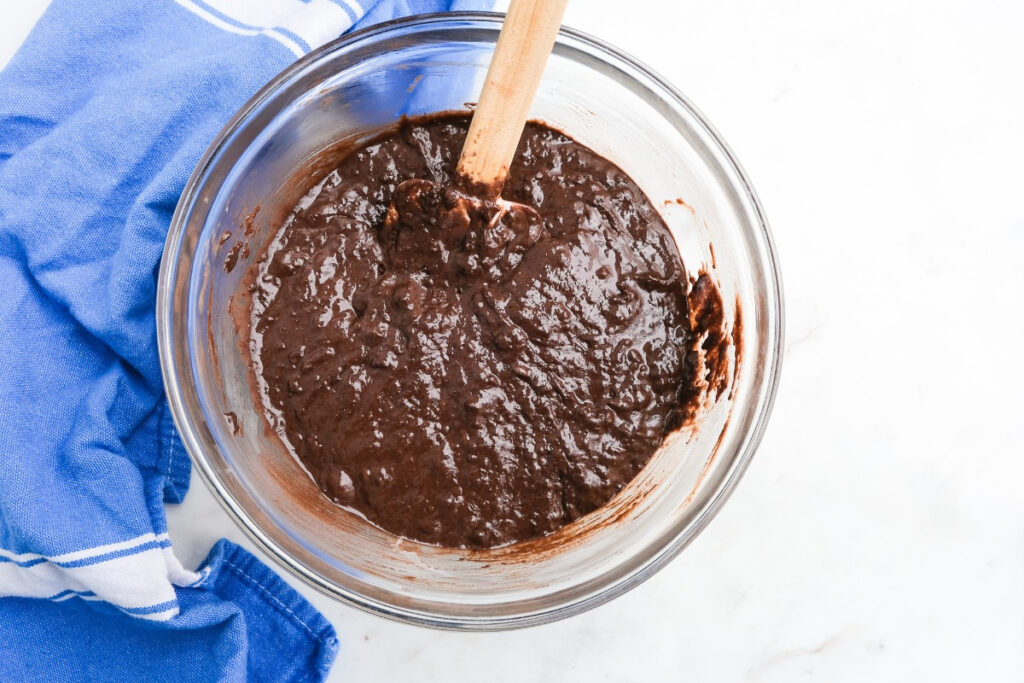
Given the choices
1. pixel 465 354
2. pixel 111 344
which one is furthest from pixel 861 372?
pixel 111 344

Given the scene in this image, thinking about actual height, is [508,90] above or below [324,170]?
above

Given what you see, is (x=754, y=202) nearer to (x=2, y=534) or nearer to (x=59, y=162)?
(x=59, y=162)

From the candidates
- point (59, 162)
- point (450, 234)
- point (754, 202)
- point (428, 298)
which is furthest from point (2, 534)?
point (754, 202)

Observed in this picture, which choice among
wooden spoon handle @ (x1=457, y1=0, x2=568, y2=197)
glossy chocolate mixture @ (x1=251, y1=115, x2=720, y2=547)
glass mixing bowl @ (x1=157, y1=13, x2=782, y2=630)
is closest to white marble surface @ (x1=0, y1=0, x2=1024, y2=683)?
glass mixing bowl @ (x1=157, y1=13, x2=782, y2=630)

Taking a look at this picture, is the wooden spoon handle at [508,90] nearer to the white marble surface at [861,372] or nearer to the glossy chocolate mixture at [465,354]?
the glossy chocolate mixture at [465,354]

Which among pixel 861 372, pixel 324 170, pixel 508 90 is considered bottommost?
pixel 324 170

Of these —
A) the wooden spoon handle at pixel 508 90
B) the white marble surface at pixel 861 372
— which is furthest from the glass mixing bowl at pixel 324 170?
the white marble surface at pixel 861 372

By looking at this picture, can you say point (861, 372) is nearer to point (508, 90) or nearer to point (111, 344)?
point (508, 90)
